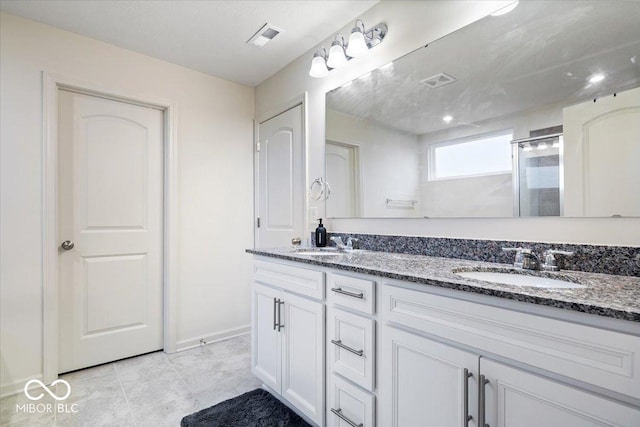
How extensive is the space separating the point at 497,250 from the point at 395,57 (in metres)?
1.20

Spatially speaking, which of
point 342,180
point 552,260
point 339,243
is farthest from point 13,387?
point 552,260

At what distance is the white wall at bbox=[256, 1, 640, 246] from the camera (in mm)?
1201

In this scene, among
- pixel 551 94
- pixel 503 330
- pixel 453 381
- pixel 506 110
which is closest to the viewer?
pixel 503 330

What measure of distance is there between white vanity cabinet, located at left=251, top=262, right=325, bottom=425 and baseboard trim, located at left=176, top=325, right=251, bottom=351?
0.97 metres

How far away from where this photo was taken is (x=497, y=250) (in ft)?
4.61

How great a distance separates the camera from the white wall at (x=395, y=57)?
3.94 feet

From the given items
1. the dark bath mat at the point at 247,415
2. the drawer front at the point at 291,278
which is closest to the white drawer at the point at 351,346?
the drawer front at the point at 291,278

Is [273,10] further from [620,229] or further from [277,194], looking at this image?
[620,229]

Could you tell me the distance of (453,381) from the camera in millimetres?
961

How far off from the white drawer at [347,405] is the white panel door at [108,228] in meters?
1.81

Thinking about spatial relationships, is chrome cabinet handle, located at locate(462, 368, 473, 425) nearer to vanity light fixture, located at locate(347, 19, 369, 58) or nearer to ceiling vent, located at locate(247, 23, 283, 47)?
vanity light fixture, located at locate(347, 19, 369, 58)

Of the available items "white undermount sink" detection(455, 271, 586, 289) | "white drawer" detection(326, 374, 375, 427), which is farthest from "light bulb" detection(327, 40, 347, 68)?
"white drawer" detection(326, 374, 375, 427)

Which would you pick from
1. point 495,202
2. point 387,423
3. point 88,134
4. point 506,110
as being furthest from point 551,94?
point 88,134

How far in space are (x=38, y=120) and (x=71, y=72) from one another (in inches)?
15.9
